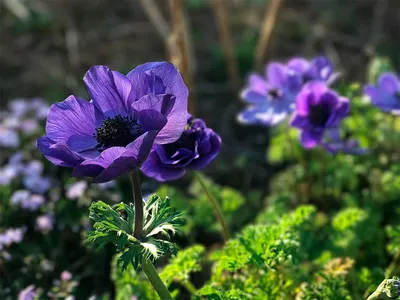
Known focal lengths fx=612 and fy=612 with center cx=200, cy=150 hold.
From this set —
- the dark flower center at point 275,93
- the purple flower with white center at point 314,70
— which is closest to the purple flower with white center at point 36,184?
the dark flower center at point 275,93

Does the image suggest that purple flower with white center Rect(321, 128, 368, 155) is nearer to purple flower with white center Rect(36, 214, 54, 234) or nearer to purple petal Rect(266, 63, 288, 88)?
purple petal Rect(266, 63, 288, 88)

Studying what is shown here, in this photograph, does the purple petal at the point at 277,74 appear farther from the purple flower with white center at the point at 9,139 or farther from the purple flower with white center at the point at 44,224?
the purple flower with white center at the point at 9,139

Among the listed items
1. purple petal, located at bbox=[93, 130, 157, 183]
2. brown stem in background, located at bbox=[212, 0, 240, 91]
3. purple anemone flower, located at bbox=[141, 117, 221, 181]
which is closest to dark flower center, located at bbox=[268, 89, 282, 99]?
purple anemone flower, located at bbox=[141, 117, 221, 181]

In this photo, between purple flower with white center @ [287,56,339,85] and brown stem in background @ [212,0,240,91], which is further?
brown stem in background @ [212,0,240,91]

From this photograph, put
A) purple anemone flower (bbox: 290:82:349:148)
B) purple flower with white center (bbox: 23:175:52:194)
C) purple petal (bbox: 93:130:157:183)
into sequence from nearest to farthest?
purple petal (bbox: 93:130:157:183) < purple anemone flower (bbox: 290:82:349:148) < purple flower with white center (bbox: 23:175:52:194)

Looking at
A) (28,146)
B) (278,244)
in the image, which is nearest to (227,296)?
→ (278,244)

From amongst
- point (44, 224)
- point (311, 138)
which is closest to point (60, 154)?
point (311, 138)

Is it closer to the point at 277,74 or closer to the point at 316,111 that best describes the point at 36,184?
the point at 277,74

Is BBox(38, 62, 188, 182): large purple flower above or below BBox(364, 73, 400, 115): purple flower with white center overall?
above
